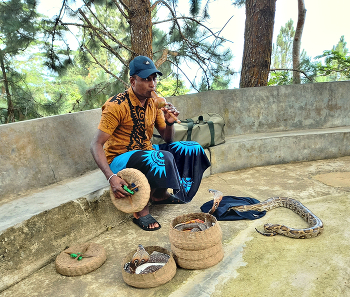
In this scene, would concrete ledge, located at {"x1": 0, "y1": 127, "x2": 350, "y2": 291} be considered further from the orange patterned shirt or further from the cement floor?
the orange patterned shirt

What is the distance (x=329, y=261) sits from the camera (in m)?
2.20

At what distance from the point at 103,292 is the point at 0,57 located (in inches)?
236

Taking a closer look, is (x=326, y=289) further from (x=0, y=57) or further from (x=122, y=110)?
(x=0, y=57)

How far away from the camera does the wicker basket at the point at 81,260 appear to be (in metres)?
2.25

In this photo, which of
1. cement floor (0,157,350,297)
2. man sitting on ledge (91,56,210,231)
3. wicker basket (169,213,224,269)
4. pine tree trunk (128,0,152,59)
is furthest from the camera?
pine tree trunk (128,0,152,59)

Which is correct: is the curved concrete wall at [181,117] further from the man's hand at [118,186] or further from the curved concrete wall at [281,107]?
the man's hand at [118,186]

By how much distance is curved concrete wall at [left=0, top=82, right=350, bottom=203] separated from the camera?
117 inches

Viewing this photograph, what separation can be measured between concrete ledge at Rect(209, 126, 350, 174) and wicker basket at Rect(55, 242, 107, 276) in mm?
2469

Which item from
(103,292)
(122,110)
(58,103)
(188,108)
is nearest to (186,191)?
(122,110)

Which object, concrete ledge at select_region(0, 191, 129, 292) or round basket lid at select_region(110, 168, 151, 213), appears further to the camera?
round basket lid at select_region(110, 168, 151, 213)

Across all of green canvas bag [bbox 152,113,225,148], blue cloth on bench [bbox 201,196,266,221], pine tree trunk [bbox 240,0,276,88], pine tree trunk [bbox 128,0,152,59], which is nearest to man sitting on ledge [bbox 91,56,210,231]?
blue cloth on bench [bbox 201,196,266,221]

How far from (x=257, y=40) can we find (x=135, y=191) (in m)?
4.61

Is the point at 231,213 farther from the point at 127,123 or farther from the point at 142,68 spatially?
the point at 142,68

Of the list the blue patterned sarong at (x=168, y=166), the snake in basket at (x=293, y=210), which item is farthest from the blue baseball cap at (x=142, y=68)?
the snake in basket at (x=293, y=210)
